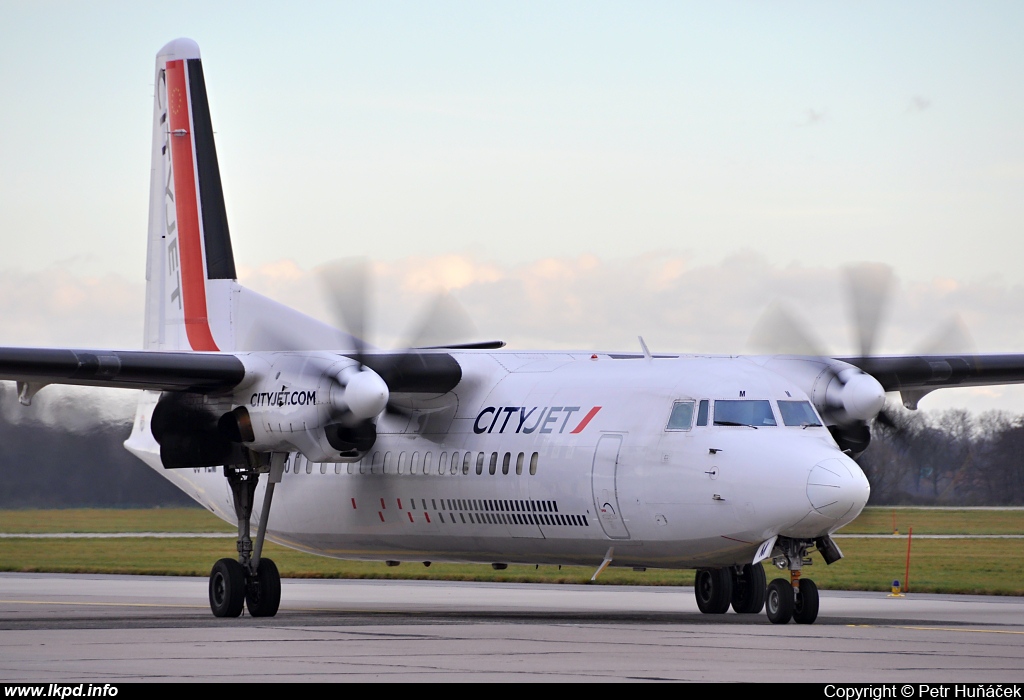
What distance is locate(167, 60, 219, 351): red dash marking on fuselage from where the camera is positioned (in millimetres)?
23141

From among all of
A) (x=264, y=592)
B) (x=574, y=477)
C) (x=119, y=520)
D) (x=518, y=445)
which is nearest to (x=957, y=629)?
(x=574, y=477)

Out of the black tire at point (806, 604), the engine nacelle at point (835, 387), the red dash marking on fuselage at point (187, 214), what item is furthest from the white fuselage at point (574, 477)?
the red dash marking on fuselage at point (187, 214)

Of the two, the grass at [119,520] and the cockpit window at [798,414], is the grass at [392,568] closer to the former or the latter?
the grass at [119,520]

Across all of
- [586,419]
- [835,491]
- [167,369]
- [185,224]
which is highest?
[185,224]

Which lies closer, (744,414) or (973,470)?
(744,414)

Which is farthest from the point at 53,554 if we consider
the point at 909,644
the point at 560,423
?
the point at 909,644

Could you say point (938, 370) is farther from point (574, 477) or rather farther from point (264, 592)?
point (264, 592)

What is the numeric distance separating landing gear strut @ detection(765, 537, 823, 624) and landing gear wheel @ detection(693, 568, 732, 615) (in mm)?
2913

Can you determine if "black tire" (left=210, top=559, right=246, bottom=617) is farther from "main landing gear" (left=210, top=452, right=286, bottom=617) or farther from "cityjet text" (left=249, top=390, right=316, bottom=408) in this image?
"cityjet text" (left=249, top=390, right=316, bottom=408)

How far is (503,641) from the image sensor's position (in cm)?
1391

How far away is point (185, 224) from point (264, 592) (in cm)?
729

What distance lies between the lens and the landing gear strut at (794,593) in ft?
52.2

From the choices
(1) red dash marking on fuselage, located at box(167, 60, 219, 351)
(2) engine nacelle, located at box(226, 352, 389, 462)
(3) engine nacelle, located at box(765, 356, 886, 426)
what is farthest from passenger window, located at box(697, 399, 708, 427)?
(1) red dash marking on fuselage, located at box(167, 60, 219, 351)

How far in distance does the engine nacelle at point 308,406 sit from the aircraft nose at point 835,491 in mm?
5234
